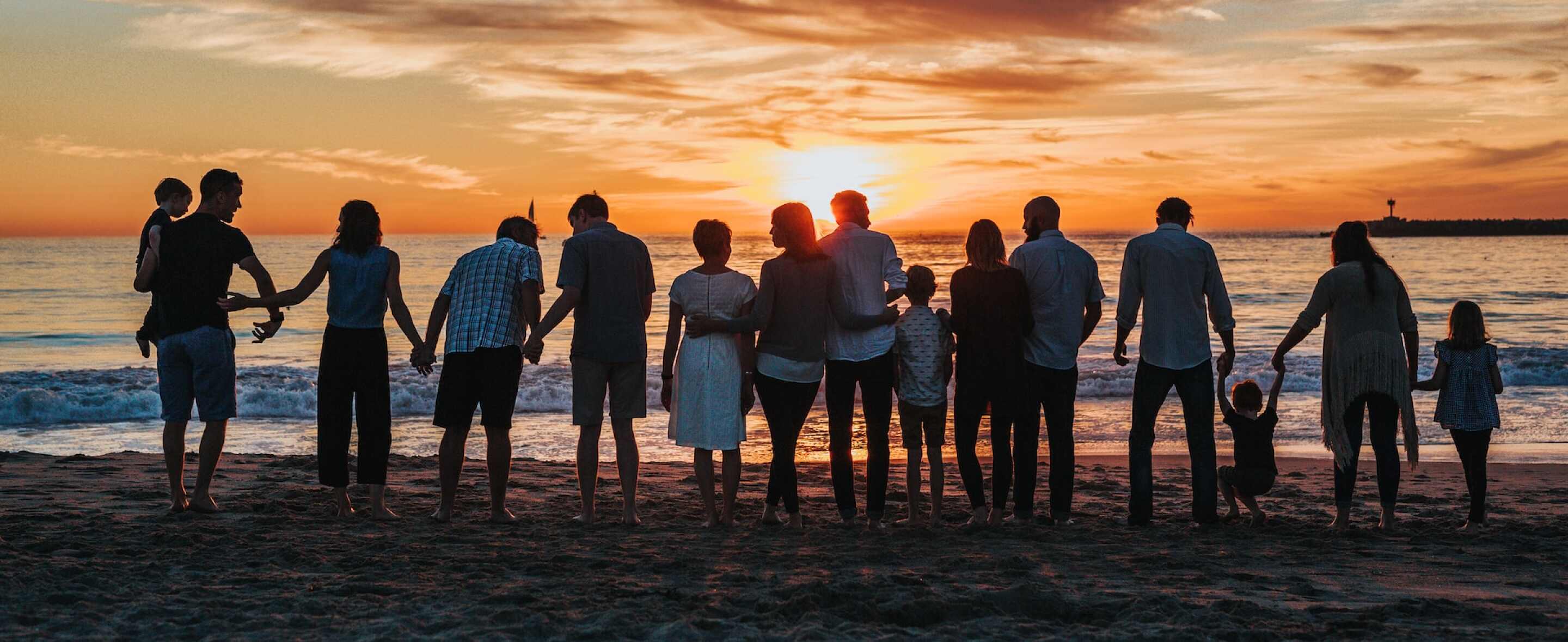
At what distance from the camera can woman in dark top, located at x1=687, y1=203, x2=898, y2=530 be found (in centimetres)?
566

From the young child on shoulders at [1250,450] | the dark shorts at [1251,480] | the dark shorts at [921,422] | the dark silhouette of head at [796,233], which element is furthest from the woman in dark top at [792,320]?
the dark shorts at [1251,480]

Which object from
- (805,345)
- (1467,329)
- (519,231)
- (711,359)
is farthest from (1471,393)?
(519,231)

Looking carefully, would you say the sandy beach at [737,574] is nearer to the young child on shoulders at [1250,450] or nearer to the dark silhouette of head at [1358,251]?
the young child on shoulders at [1250,450]

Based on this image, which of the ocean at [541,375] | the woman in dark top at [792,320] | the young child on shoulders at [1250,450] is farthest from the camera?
the ocean at [541,375]

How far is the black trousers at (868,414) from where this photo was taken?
5.76m

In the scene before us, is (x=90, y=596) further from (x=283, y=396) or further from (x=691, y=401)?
(x=283, y=396)

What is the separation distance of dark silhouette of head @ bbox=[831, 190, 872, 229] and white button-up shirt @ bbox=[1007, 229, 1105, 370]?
0.79 meters

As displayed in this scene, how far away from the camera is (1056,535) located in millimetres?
5688

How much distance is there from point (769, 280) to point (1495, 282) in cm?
4207

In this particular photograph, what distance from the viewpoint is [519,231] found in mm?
6031

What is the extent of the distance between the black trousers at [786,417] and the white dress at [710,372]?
149 millimetres

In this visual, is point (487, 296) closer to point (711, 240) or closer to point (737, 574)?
point (711, 240)

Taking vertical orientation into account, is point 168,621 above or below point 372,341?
below

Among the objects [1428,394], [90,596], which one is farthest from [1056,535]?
[1428,394]
